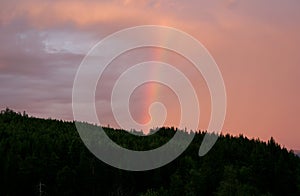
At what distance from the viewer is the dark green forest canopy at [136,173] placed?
103 m

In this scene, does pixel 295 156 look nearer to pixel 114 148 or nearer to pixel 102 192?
pixel 114 148

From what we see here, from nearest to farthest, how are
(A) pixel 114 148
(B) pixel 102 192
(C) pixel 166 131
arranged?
(B) pixel 102 192, (A) pixel 114 148, (C) pixel 166 131

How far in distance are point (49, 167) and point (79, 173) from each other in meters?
6.06

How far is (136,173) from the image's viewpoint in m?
119

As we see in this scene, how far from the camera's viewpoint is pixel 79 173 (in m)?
109

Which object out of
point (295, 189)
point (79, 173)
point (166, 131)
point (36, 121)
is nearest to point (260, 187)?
point (295, 189)

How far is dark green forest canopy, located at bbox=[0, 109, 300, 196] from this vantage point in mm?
102688

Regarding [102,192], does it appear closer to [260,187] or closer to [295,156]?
[260,187]

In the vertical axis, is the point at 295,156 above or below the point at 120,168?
above

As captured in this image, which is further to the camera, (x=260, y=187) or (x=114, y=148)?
(x=114, y=148)

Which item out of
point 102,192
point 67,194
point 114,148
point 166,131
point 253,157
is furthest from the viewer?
point 166,131

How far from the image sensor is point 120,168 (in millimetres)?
117125

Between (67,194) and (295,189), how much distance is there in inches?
1902

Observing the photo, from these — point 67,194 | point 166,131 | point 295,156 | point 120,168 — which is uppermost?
point 166,131
